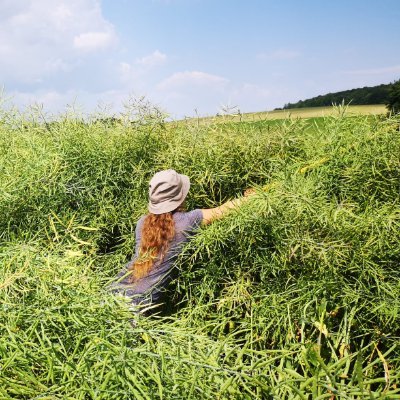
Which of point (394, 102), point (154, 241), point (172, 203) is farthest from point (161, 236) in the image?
point (394, 102)

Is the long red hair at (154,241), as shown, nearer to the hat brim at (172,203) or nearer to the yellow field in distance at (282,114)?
the hat brim at (172,203)

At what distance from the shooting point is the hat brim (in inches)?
64.2

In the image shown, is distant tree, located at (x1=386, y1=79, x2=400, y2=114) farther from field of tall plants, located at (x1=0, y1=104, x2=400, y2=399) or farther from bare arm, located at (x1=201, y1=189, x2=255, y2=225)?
bare arm, located at (x1=201, y1=189, x2=255, y2=225)

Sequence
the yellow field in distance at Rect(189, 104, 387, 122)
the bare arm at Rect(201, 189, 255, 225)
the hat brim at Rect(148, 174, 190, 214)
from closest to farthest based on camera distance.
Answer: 1. the bare arm at Rect(201, 189, 255, 225)
2. the hat brim at Rect(148, 174, 190, 214)
3. the yellow field in distance at Rect(189, 104, 387, 122)

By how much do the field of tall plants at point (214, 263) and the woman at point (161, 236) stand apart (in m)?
0.06

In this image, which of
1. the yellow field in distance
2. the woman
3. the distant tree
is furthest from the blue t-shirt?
the distant tree

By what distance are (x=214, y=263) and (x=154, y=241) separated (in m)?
0.22

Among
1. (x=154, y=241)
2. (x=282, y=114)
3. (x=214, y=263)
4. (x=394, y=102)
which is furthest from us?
(x=394, y=102)

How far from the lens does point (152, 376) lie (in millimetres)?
714

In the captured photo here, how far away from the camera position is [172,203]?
5.37ft

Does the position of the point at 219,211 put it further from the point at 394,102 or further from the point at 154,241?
the point at 394,102

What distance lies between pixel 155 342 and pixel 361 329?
1.74 feet

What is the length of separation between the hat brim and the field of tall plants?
9 cm

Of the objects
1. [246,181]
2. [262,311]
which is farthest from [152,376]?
[246,181]
